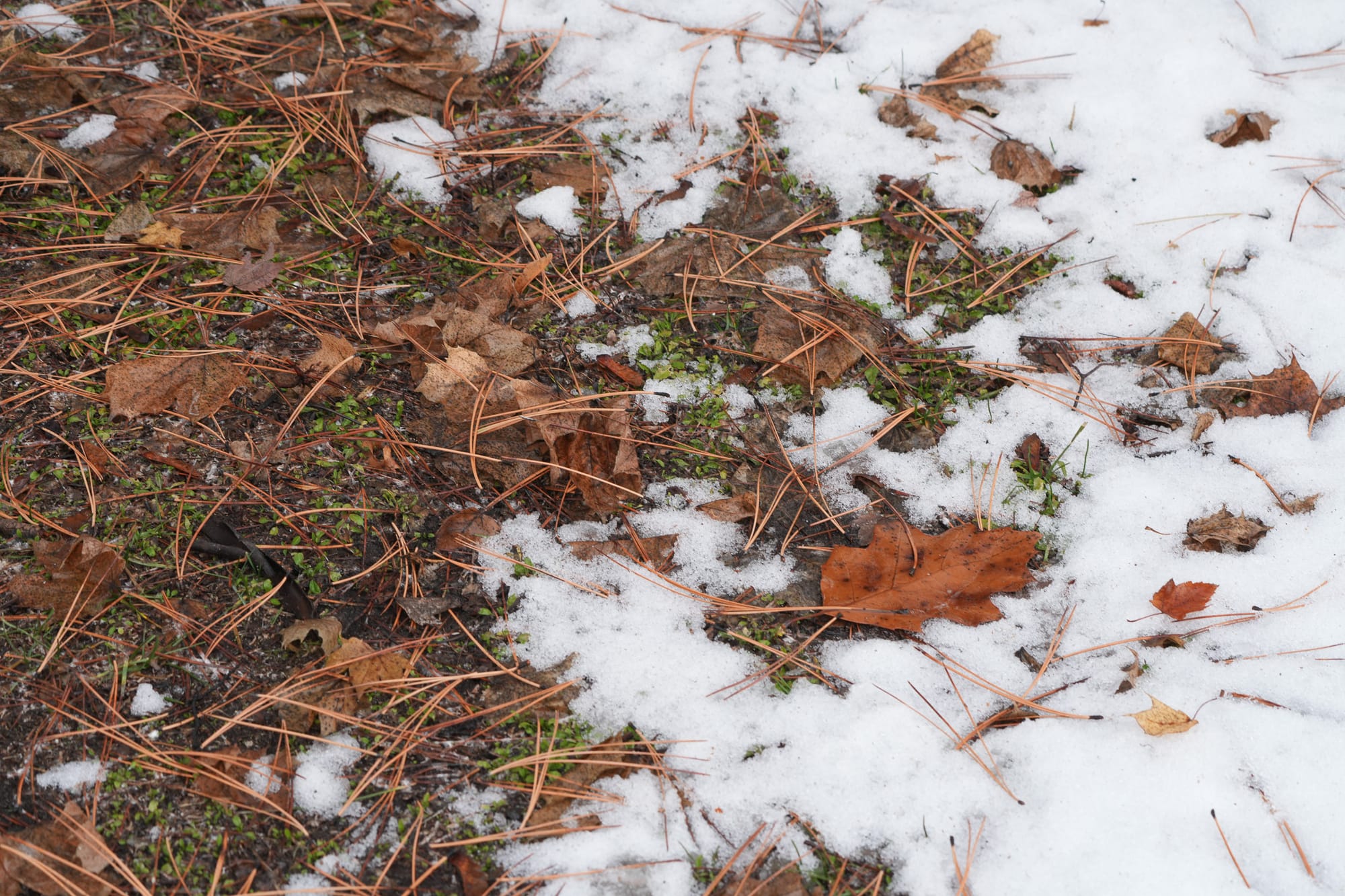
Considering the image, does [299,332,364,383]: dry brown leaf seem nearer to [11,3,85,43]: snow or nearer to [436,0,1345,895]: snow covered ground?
[436,0,1345,895]: snow covered ground

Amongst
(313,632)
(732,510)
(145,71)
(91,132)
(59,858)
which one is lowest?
(59,858)

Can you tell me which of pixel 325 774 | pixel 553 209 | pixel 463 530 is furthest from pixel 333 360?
pixel 325 774

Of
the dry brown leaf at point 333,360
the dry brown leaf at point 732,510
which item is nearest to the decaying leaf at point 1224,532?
the dry brown leaf at point 732,510

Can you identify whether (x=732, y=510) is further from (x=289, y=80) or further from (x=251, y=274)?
(x=289, y=80)

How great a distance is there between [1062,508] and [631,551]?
3.51 feet

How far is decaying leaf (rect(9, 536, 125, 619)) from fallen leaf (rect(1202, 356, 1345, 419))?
271cm

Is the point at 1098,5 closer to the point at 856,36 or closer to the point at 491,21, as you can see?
the point at 856,36

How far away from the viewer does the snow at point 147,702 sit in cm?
166

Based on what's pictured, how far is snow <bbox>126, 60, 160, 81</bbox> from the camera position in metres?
2.66

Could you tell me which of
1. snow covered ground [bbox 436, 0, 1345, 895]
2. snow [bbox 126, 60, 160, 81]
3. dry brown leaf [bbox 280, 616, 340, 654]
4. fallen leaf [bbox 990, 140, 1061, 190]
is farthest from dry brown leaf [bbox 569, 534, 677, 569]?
snow [bbox 126, 60, 160, 81]

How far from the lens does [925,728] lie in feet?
5.71

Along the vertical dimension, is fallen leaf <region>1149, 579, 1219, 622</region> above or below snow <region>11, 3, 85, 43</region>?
below

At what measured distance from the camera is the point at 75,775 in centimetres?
158

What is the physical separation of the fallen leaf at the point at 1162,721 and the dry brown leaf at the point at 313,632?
5.45ft
